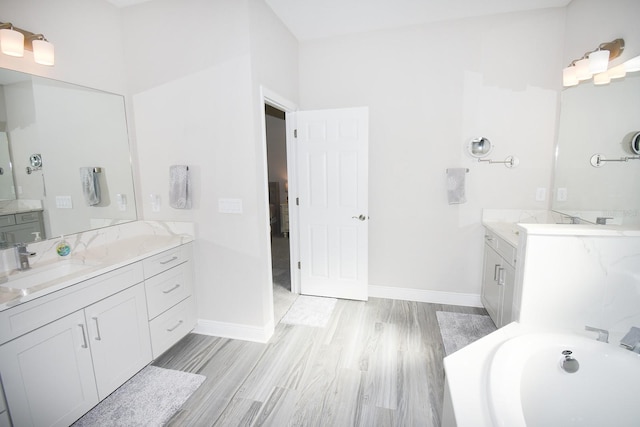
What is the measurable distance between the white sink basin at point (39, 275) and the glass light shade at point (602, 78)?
145 inches

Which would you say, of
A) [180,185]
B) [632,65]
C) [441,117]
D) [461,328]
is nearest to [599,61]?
[632,65]

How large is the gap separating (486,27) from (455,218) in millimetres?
1771

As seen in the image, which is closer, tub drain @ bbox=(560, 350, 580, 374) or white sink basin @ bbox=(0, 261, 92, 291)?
tub drain @ bbox=(560, 350, 580, 374)

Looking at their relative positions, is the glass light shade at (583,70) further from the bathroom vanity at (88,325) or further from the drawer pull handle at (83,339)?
the drawer pull handle at (83,339)

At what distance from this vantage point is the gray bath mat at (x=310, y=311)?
2.77 meters

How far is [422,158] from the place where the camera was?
293cm

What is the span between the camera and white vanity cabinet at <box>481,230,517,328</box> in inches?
86.7

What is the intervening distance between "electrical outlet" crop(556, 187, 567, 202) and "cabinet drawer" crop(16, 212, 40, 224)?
A: 4008mm

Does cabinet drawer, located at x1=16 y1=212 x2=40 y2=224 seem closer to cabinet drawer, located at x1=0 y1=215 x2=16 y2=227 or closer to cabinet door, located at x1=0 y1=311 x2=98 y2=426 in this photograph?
cabinet drawer, located at x1=0 y1=215 x2=16 y2=227

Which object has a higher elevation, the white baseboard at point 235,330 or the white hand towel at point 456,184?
the white hand towel at point 456,184

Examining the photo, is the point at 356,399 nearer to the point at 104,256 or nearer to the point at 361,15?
the point at 104,256

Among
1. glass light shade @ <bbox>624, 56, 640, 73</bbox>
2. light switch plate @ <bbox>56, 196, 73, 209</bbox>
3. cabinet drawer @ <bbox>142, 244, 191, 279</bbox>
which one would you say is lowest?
cabinet drawer @ <bbox>142, 244, 191, 279</bbox>

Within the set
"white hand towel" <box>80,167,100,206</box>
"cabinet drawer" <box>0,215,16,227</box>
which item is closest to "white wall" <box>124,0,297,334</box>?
"white hand towel" <box>80,167,100,206</box>

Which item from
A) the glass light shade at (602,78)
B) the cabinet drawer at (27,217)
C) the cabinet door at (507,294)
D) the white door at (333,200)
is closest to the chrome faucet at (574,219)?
the cabinet door at (507,294)
